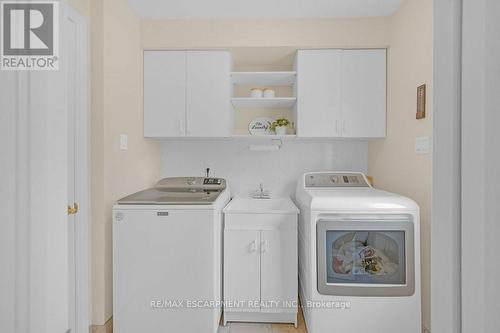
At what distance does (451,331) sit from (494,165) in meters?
0.23

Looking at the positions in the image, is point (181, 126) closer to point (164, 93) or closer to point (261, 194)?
point (164, 93)

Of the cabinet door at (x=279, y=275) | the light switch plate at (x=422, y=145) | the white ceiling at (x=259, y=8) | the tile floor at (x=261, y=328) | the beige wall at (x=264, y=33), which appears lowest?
the tile floor at (x=261, y=328)

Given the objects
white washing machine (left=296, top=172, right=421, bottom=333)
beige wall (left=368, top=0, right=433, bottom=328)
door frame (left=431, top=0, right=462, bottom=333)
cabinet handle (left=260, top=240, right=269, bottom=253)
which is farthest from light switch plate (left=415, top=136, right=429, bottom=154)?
door frame (left=431, top=0, right=462, bottom=333)

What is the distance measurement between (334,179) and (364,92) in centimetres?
81

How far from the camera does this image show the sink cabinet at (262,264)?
6.42ft

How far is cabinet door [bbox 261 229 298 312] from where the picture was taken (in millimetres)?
1957

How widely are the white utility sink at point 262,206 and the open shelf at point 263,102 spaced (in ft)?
3.02

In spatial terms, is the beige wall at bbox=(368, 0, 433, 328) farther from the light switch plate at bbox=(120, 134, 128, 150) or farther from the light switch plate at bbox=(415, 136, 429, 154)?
the light switch plate at bbox=(120, 134, 128, 150)

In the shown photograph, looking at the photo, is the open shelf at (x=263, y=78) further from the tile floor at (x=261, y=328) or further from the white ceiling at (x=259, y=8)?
the tile floor at (x=261, y=328)

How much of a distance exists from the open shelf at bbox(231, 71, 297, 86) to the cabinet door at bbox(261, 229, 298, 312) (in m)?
1.45

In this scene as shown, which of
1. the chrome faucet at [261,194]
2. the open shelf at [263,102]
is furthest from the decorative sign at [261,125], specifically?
the chrome faucet at [261,194]

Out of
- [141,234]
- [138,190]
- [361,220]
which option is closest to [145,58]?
[138,190]

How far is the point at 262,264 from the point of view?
1.96 metres

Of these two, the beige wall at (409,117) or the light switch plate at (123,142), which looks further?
the light switch plate at (123,142)
